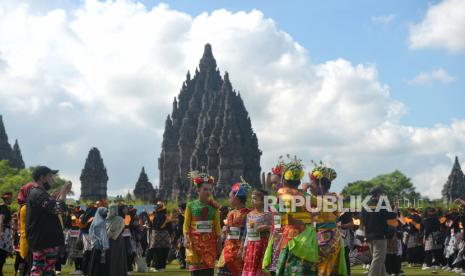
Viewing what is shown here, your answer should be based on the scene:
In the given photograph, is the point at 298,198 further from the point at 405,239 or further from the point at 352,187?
the point at 352,187

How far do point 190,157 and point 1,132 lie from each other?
31229 millimetres

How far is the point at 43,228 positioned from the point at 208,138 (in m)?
91.3

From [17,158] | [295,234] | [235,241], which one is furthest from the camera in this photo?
[17,158]

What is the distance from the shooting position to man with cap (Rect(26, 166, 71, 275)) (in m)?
9.49

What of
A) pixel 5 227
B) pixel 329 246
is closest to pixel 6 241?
pixel 5 227

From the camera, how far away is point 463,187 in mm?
92500

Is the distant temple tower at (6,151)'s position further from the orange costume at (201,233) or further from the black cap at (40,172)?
the black cap at (40,172)

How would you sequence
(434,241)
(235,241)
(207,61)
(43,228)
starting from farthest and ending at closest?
(207,61)
(434,241)
(235,241)
(43,228)

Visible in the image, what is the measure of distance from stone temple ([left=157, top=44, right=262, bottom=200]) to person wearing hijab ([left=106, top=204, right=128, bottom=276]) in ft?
242

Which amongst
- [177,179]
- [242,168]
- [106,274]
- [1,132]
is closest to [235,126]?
[242,168]

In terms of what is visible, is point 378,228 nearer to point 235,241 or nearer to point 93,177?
point 235,241

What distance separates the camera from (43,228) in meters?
9.56

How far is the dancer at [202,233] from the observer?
10766 millimetres

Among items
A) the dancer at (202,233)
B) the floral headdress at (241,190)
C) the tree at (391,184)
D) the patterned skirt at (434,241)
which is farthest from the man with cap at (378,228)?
the tree at (391,184)
